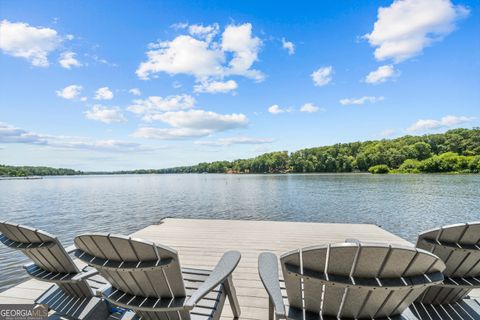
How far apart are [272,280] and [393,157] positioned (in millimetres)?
67592

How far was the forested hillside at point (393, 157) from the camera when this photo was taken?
5044cm

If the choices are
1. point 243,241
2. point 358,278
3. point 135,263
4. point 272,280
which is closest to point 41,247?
point 135,263

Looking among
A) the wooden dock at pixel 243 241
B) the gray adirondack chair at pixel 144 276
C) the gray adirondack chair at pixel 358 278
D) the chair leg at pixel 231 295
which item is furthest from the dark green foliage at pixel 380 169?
the gray adirondack chair at pixel 144 276

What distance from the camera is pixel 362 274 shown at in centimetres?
105

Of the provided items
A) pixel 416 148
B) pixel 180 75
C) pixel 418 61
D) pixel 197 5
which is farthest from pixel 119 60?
pixel 416 148

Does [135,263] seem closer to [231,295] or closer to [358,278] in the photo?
[231,295]

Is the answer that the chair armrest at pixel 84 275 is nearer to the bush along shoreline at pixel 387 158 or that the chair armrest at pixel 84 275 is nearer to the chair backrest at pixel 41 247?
the chair backrest at pixel 41 247

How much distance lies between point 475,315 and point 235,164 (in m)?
97.2

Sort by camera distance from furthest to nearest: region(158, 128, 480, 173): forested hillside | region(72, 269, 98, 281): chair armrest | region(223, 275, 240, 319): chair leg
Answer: region(158, 128, 480, 173): forested hillside
region(223, 275, 240, 319): chair leg
region(72, 269, 98, 281): chair armrest

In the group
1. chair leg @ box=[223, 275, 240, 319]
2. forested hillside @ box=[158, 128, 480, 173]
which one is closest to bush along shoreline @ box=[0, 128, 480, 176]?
forested hillside @ box=[158, 128, 480, 173]

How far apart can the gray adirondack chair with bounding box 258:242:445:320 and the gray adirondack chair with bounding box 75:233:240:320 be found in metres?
0.53

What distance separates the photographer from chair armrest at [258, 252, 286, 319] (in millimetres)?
1212

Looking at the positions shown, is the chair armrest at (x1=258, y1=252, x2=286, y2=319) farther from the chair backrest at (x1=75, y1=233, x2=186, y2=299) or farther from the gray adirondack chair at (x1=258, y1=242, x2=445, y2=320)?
the chair backrest at (x1=75, y1=233, x2=186, y2=299)

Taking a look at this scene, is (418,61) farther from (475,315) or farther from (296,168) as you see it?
(296,168)
